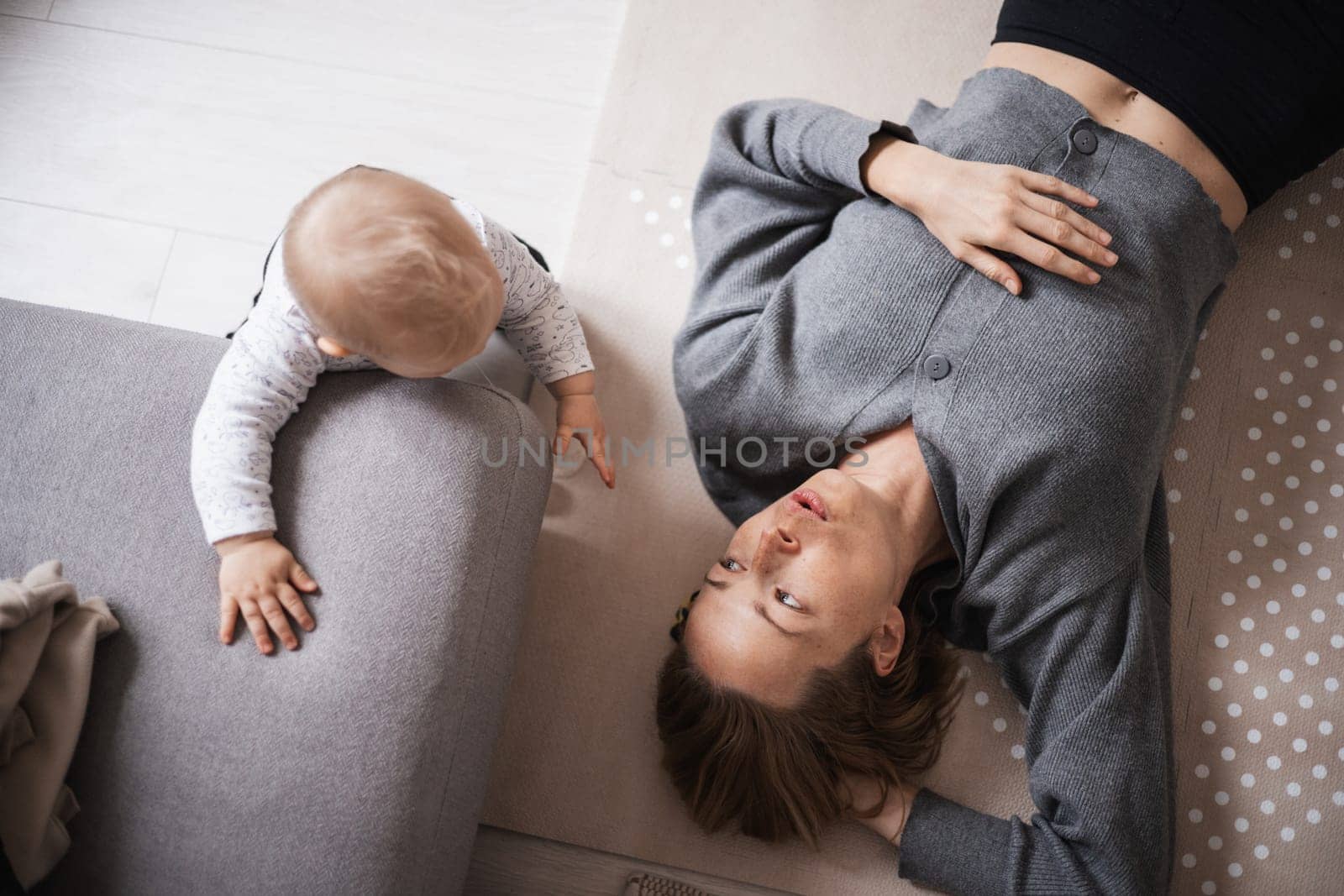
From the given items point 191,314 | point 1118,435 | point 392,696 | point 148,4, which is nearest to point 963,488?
point 1118,435

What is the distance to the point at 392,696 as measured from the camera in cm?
80

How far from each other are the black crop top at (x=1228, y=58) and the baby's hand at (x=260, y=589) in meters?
1.13

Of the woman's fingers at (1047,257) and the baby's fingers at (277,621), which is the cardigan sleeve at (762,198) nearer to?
the woman's fingers at (1047,257)

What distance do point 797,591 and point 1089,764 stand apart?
0.42 metres

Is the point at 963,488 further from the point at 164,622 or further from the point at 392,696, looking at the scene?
the point at 164,622

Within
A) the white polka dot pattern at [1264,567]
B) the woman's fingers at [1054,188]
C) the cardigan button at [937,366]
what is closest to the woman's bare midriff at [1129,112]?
the woman's fingers at [1054,188]

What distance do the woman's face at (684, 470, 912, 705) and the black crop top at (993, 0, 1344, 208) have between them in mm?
649

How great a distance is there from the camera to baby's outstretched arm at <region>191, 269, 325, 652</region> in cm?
83

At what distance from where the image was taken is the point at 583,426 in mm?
1124

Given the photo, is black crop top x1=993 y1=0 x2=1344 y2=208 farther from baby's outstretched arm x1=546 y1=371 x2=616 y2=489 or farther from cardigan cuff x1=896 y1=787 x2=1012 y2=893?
cardigan cuff x1=896 y1=787 x2=1012 y2=893

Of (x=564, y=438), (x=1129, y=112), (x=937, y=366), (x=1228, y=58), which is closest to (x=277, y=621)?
(x=564, y=438)

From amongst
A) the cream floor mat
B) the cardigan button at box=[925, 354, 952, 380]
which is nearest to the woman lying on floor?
the cardigan button at box=[925, 354, 952, 380]

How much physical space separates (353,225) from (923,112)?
82cm

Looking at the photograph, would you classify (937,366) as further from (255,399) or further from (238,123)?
(238,123)
